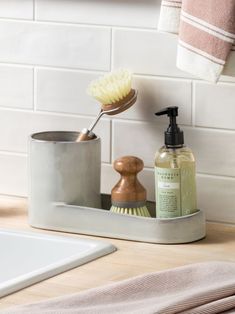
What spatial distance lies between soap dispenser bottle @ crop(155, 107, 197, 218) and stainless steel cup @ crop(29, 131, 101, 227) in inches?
4.6

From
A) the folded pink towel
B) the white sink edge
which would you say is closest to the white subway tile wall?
the white sink edge

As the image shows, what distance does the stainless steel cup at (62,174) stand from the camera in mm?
1630

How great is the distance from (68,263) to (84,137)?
286 mm

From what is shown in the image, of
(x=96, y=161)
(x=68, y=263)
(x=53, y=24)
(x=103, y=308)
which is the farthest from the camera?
(x=53, y=24)

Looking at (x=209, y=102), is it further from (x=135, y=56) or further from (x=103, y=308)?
(x=103, y=308)

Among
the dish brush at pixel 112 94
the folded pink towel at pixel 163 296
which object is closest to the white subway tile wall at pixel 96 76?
the dish brush at pixel 112 94

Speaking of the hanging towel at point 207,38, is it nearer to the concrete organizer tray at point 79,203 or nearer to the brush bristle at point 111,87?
the brush bristle at point 111,87

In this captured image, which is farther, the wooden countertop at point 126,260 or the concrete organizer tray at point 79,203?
the concrete organizer tray at point 79,203

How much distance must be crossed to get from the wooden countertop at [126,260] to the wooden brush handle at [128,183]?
0.08m

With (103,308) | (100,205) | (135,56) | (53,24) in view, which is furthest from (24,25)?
(103,308)

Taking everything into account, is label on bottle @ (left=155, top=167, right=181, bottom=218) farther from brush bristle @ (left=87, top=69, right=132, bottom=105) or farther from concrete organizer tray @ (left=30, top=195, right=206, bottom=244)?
brush bristle @ (left=87, top=69, right=132, bottom=105)

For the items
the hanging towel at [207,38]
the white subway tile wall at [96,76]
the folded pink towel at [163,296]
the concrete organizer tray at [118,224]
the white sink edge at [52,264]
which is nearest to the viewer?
the folded pink towel at [163,296]

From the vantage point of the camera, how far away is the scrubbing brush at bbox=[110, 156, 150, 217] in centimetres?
164

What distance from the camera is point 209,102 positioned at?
168 centimetres
